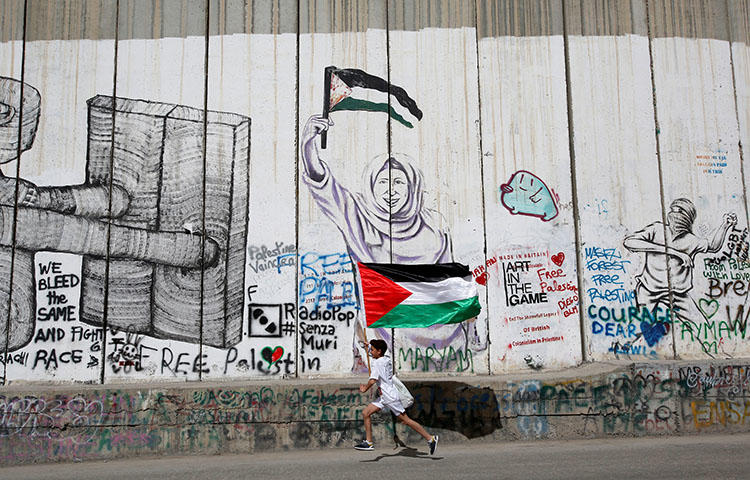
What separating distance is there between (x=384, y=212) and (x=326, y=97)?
2.12m

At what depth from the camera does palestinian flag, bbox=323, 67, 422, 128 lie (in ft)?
36.0

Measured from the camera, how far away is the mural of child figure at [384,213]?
1070 cm

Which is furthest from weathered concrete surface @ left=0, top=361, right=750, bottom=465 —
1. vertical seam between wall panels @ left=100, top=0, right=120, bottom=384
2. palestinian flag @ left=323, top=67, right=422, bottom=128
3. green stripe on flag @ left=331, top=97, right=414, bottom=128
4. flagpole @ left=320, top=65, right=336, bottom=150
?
palestinian flag @ left=323, top=67, right=422, bottom=128

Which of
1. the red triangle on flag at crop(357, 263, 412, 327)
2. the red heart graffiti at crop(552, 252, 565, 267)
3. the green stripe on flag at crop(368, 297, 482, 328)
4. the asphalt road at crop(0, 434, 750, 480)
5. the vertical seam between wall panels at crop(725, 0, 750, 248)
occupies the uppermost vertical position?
the vertical seam between wall panels at crop(725, 0, 750, 248)

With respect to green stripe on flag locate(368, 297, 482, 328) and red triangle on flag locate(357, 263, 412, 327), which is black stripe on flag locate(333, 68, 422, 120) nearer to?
red triangle on flag locate(357, 263, 412, 327)

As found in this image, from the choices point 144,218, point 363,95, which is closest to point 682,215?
point 363,95

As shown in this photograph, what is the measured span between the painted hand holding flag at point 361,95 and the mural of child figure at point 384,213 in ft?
1.36

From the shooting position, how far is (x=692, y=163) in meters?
11.3

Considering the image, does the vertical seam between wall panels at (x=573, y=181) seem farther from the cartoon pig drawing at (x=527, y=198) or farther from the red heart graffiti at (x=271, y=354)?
the red heart graffiti at (x=271, y=354)

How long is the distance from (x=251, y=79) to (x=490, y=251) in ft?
15.8

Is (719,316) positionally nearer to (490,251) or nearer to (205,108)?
(490,251)

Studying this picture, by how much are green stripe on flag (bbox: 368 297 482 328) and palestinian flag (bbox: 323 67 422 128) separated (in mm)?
3385

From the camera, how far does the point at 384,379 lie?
835cm

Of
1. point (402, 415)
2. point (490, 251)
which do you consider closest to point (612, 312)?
point (490, 251)
